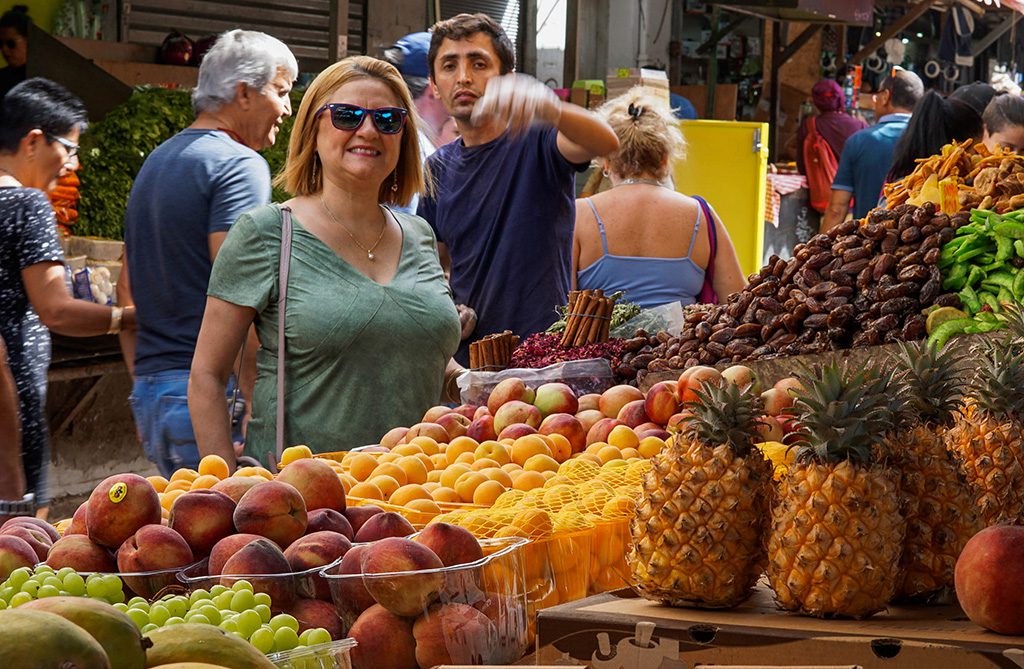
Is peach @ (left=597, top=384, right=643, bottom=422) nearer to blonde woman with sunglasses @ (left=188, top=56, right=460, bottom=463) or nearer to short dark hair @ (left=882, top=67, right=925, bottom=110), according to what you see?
blonde woman with sunglasses @ (left=188, top=56, right=460, bottom=463)

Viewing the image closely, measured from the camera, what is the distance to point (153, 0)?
8789 millimetres

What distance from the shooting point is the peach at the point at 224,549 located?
212 centimetres

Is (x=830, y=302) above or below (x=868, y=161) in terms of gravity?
below

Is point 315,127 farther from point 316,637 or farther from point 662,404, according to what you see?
point 316,637

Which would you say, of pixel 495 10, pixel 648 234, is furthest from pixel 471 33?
pixel 495 10

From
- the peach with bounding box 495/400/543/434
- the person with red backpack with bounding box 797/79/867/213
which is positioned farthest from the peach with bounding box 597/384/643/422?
the person with red backpack with bounding box 797/79/867/213

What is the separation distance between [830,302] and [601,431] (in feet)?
4.74

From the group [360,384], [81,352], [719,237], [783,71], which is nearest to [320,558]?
[360,384]

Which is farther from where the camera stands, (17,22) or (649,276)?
(17,22)

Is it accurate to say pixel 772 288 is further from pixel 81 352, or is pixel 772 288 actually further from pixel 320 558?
pixel 81 352

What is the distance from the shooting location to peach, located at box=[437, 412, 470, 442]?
3.49 meters

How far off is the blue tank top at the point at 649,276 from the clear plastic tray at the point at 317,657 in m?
3.98

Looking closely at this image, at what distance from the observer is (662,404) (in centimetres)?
350

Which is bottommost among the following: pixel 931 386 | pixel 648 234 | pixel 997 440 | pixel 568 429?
pixel 568 429
